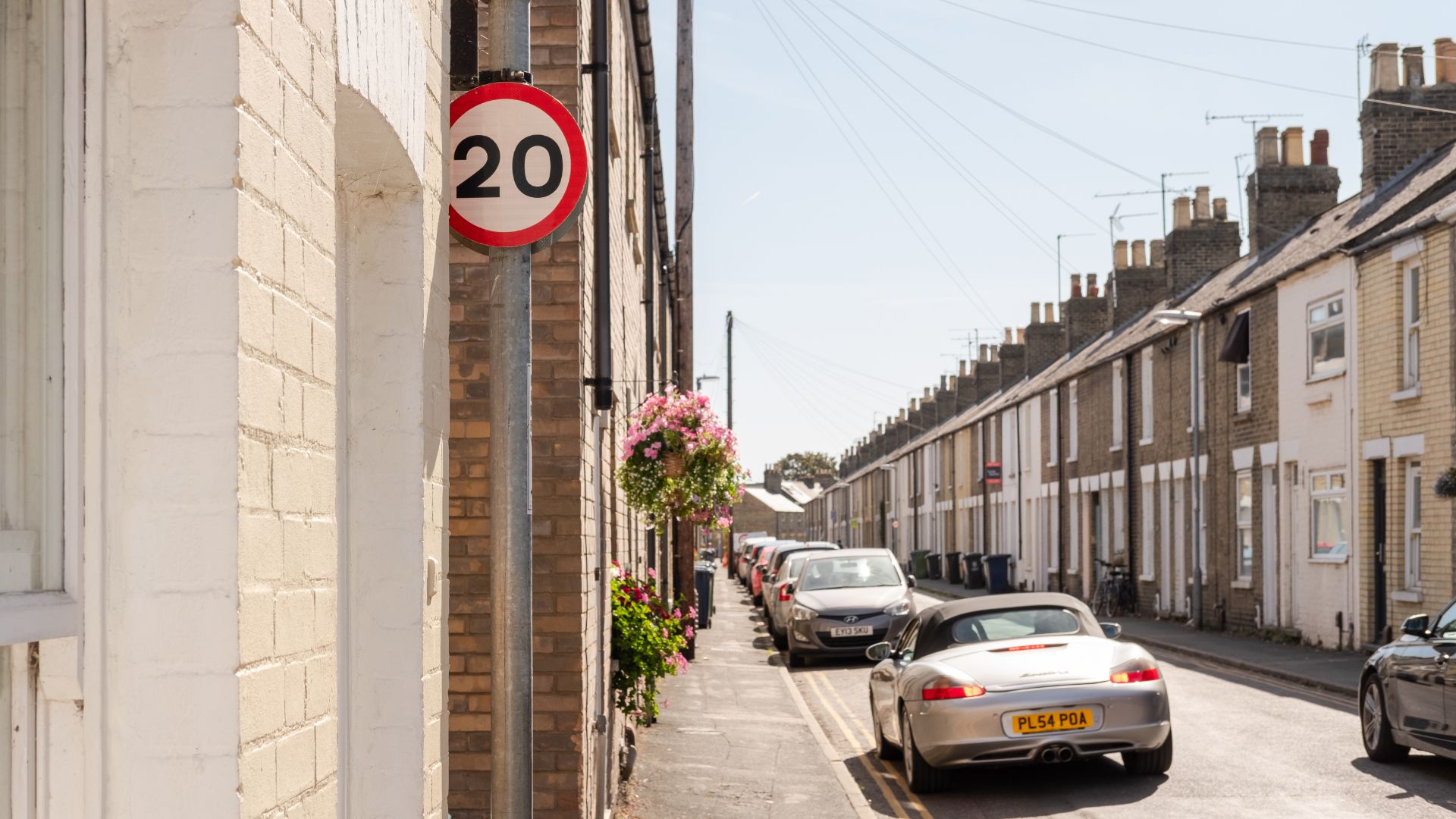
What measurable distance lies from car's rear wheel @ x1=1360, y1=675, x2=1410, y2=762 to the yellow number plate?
2512 millimetres

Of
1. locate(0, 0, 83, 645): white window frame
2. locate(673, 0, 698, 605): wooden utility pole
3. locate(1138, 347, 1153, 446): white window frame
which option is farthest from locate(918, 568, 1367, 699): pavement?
locate(0, 0, 83, 645): white window frame

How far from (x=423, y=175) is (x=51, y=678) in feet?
6.46

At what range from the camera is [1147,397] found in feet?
105

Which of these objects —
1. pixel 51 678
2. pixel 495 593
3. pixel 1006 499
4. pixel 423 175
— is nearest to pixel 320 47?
pixel 423 175

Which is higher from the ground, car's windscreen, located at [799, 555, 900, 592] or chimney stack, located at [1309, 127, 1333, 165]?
chimney stack, located at [1309, 127, 1333, 165]

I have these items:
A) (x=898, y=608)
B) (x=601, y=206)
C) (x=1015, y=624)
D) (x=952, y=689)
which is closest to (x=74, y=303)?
(x=601, y=206)

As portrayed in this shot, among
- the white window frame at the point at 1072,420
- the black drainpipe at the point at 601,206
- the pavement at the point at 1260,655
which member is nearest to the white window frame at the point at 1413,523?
the pavement at the point at 1260,655

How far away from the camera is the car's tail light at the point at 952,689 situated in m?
10.3

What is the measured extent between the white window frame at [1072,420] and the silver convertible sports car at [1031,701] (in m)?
28.1

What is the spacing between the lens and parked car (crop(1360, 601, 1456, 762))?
10055mm

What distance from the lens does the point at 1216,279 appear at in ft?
108

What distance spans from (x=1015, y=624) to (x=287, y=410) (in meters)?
9.18

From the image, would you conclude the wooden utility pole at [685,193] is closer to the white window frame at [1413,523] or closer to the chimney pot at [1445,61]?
the white window frame at [1413,523]

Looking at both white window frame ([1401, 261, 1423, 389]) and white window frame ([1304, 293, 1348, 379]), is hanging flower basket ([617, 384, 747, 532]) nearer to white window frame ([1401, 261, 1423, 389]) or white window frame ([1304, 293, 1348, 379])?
white window frame ([1401, 261, 1423, 389])
